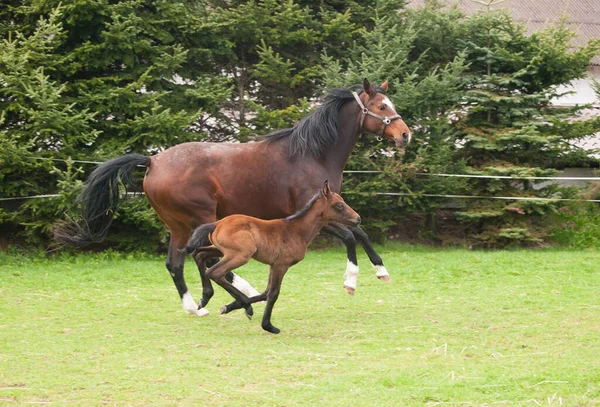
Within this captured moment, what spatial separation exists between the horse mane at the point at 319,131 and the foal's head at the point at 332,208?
1.03m

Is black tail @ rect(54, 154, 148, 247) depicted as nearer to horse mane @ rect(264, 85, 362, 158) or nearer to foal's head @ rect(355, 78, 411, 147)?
horse mane @ rect(264, 85, 362, 158)

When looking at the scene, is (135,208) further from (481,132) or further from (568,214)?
(568,214)

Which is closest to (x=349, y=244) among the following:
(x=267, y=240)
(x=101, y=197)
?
(x=267, y=240)

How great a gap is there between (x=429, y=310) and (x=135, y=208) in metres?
5.49

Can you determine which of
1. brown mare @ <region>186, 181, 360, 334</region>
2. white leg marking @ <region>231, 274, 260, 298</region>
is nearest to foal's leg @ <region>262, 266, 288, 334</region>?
brown mare @ <region>186, 181, 360, 334</region>

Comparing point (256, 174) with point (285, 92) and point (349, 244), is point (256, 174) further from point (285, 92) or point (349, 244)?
point (285, 92)

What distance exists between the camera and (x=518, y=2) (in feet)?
73.8

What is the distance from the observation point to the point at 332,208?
724 cm

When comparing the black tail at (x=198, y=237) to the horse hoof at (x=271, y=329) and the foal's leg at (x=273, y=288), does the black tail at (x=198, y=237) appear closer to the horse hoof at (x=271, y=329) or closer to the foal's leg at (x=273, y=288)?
the foal's leg at (x=273, y=288)

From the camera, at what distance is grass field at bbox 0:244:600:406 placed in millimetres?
5141

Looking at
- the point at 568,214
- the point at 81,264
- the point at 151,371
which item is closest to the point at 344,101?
the point at 151,371

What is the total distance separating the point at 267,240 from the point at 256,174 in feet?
4.74

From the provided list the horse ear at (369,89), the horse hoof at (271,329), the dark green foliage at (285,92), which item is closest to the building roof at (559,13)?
the dark green foliage at (285,92)

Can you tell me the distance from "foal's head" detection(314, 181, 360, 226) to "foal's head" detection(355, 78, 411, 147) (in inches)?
56.2
